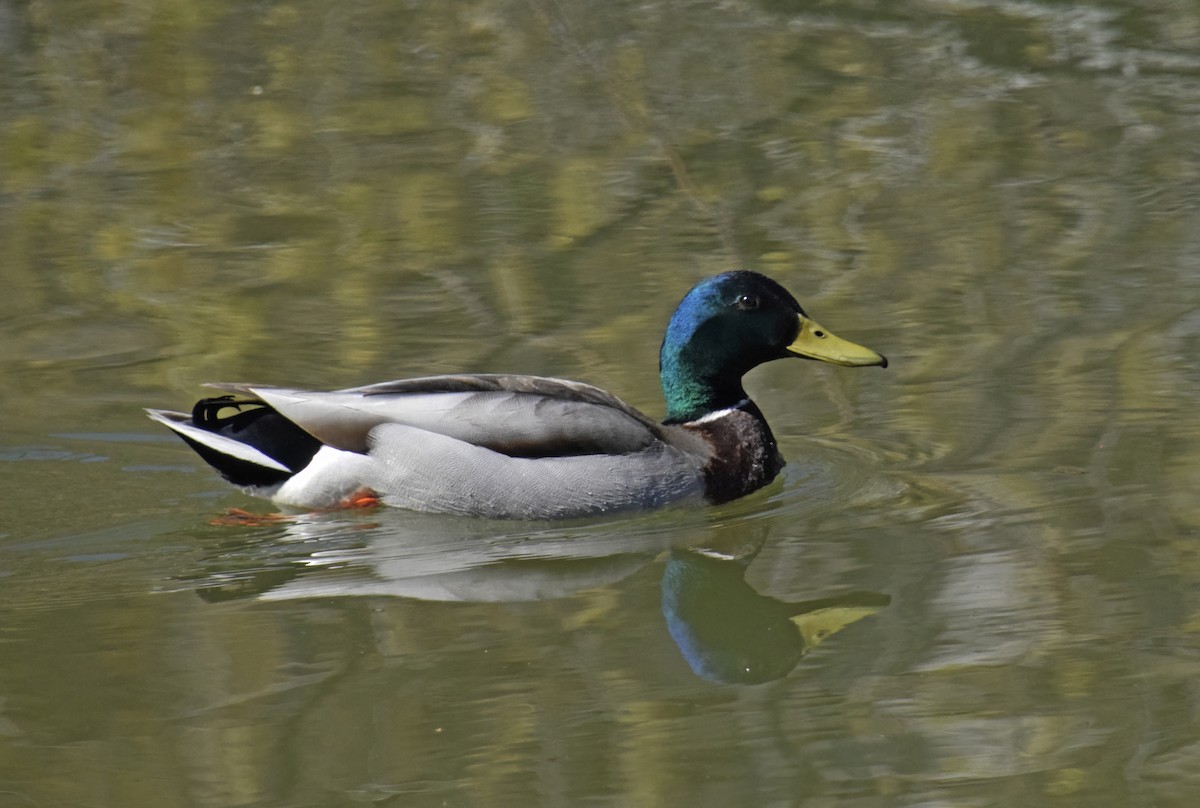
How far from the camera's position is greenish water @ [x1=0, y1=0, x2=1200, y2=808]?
4.90m

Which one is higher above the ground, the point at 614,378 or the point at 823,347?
the point at 823,347

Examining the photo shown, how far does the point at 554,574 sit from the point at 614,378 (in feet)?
6.71

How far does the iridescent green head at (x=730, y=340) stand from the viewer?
24.6ft

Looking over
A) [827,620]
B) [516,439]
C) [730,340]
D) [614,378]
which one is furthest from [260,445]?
[827,620]

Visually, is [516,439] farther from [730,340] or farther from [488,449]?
[730,340]

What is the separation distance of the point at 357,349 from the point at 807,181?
3.45 m

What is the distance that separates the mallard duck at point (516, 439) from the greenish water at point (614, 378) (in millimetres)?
150

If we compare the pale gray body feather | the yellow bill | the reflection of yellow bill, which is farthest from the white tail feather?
the reflection of yellow bill

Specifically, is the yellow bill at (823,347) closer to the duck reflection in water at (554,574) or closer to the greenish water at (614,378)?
the greenish water at (614,378)

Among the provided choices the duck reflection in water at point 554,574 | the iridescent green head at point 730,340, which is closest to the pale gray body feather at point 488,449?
the duck reflection in water at point 554,574

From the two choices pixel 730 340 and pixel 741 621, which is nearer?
pixel 741 621

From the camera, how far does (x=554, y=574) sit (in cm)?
642

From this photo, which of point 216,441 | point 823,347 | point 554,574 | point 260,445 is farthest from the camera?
point 823,347

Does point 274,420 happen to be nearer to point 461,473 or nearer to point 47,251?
point 461,473
